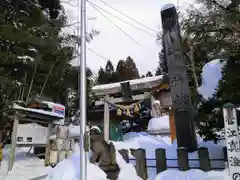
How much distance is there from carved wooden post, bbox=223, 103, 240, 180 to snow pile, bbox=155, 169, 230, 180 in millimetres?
1051

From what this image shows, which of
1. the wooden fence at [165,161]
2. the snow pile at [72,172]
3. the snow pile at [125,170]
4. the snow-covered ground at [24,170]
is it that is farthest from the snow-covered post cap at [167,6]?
the snow-covered ground at [24,170]

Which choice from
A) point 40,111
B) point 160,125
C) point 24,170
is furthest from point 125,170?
point 160,125

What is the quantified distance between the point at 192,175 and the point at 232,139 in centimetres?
172

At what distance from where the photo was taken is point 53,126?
11.3 metres

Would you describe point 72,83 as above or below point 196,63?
below

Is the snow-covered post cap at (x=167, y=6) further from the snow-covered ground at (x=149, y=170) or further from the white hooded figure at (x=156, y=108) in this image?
the white hooded figure at (x=156, y=108)

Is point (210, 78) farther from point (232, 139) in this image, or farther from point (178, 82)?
point (232, 139)

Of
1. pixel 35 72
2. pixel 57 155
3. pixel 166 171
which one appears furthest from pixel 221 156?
pixel 35 72

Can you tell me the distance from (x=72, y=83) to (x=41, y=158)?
6551 millimetres

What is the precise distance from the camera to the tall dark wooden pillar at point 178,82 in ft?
25.7

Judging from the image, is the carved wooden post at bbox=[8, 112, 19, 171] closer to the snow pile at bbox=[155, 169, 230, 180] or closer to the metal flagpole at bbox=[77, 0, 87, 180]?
the metal flagpole at bbox=[77, 0, 87, 180]

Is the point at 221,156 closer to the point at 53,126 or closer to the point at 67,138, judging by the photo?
the point at 67,138

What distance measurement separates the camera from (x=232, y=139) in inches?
179

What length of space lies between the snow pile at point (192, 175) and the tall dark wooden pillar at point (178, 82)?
1656 millimetres
